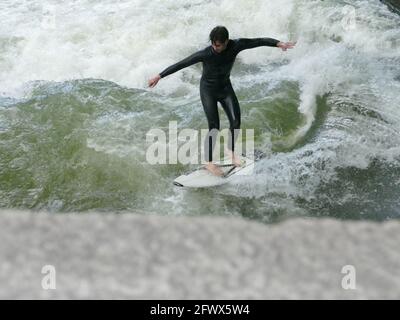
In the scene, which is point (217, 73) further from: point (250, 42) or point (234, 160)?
point (234, 160)

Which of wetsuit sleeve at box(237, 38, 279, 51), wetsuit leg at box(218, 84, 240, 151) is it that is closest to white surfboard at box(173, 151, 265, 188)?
wetsuit leg at box(218, 84, 240, 151)

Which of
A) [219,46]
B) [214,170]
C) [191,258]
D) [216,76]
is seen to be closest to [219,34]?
[219,46]

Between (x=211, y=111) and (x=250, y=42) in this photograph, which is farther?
(x=211, y=111)

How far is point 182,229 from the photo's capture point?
3.09 metres

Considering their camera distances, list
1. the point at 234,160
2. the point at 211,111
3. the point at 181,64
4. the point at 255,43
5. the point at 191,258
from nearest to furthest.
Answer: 1. the point at 191,258
2. the point at 181,64
3. the point at 255,43
4. the point at 211,111
5. the point at 234,160

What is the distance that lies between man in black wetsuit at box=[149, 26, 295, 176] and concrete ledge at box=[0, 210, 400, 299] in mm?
2708

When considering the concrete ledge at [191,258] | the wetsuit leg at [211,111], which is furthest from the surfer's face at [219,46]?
the concrete ledge at [191,258]

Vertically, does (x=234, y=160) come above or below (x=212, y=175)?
above

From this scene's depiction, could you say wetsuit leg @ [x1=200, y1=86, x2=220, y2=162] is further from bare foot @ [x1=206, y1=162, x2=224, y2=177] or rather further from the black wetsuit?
bare foot @ [x1=206, y1=162, x2=224, y2=177]

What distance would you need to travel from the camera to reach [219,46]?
5.38 metres

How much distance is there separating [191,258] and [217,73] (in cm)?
331

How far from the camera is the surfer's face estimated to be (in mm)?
5341
